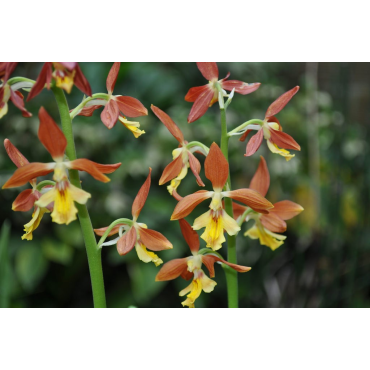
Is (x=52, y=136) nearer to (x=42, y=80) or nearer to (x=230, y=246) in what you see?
(x=42, y=80)

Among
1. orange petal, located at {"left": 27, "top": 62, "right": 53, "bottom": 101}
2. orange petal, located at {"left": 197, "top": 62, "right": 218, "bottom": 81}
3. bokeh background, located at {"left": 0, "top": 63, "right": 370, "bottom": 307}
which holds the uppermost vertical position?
orange petal, located at {"left": 197, "top": 62, "right": 218, "bottom": 81}

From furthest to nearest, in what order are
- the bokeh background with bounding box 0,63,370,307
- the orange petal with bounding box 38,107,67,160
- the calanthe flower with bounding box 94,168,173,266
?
the bokeh background with bounding box 0,63,370,307
the calanthe flower with bounding box 94,168,173,266
the orange petal with bounding box 38,107,67,160

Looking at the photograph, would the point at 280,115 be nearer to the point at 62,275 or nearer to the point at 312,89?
the point at 312,89

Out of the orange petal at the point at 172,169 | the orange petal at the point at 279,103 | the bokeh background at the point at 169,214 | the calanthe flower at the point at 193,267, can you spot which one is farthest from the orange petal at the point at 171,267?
the bokeh background at the point at 169,214

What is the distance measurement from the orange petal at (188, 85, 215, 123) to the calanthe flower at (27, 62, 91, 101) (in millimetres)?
172

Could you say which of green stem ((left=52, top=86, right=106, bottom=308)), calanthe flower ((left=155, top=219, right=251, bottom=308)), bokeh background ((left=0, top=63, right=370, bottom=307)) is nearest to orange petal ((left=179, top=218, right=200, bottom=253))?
calanthe flower ((left=155, top=219, right=251, bottom=308))

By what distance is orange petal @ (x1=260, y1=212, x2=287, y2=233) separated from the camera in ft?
2.07

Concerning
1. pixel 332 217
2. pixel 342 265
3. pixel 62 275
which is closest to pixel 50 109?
pixel 62 275

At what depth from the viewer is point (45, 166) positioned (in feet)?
1.60

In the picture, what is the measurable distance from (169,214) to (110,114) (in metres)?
1.12

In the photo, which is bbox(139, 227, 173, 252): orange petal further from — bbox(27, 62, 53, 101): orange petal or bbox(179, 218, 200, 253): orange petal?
bbox(27, 62, 53, 101): orange petal

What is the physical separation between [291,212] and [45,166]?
0.37 meters

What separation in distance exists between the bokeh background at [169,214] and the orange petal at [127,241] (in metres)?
0.96

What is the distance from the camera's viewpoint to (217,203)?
0.55 meters
